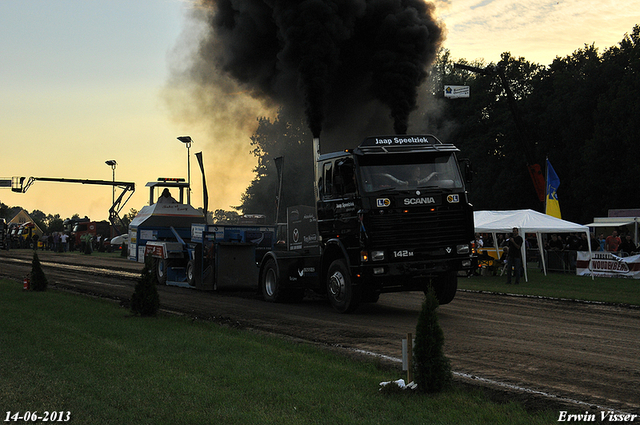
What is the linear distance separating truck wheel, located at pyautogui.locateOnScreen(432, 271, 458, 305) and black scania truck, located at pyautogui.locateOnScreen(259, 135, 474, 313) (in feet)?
0.07

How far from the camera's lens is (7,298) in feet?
48.9

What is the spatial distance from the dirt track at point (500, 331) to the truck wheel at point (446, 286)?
35 centimetres

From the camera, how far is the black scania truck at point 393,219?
38.6ft

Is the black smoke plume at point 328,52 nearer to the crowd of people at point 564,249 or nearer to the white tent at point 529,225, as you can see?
the crowd of people at point 564,249

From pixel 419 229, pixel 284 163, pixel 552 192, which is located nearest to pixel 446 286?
pixel 419 229

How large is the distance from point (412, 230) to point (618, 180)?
135ft

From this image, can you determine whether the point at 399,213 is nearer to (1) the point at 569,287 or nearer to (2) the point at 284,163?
(1) the point at 569,287

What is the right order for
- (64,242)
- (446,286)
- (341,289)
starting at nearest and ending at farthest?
(341,289) → (446,286) → (64,242)

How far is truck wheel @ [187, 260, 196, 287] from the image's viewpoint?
61.5 feet

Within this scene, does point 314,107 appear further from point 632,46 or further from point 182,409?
point 632,46

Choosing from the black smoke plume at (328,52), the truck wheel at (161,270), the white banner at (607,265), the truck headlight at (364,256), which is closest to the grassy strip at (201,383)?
the truck headlight at (364,256)

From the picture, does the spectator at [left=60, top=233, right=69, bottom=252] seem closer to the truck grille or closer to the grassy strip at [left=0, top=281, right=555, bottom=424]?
the grassy strip at [left=0, top=281, right=555, bottom=424]

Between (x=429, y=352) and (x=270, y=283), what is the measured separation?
9.80 metres

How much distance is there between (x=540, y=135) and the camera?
57.5 meters
